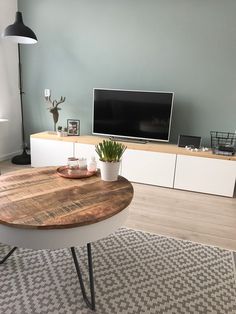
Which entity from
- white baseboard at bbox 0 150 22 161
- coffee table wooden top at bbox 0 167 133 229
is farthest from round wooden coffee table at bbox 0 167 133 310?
white baseboard at bbox 0 150 22 161

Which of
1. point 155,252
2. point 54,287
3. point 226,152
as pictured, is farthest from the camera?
point 226,152

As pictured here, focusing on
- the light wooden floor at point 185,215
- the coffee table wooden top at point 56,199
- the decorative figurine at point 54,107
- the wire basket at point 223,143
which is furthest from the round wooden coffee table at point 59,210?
the decorative figurine at point 54,107

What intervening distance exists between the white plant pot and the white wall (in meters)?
2.78

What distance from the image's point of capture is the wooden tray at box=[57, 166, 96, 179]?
168cm

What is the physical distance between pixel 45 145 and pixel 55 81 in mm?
1039

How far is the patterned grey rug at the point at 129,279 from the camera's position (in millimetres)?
1383

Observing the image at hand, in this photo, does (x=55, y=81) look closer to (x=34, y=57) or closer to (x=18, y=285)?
(x=34, y=57)

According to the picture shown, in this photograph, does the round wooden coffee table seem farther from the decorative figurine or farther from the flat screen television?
the decorative figurine

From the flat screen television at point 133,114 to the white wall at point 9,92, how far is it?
4.58 ft

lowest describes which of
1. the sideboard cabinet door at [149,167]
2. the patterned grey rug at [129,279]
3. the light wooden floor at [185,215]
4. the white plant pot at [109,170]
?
the patterned grey rug at [129,279]

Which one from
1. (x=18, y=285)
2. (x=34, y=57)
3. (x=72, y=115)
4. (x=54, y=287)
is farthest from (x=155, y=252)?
(x=34, y=57)

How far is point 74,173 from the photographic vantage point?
174 cm

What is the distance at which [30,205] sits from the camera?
1.27 metres

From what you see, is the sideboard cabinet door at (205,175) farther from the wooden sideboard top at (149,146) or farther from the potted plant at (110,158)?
the potted plant at (110,158)
